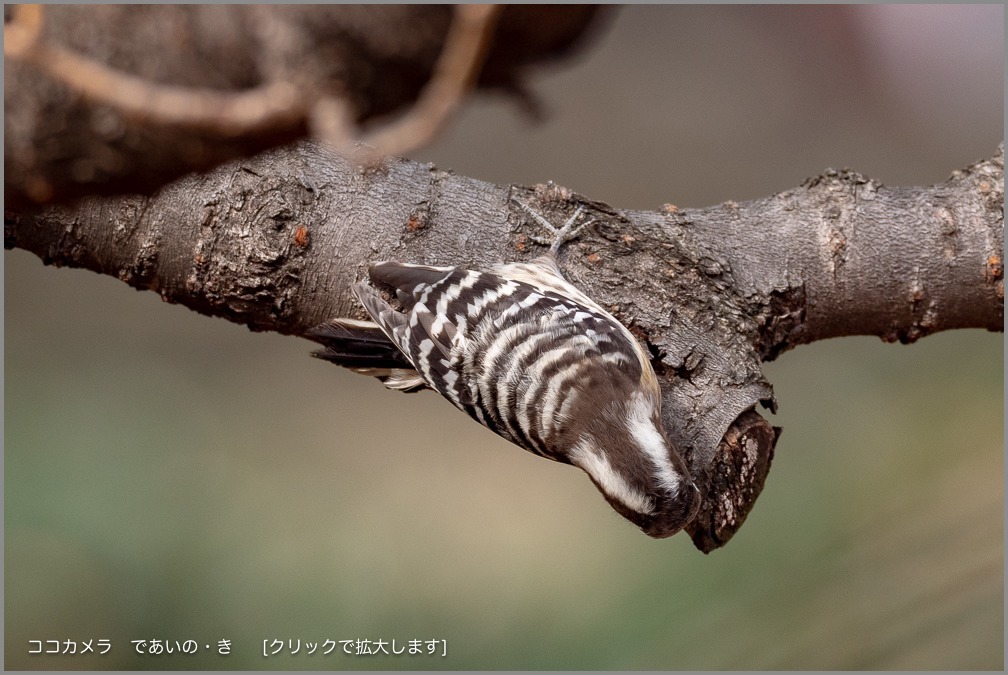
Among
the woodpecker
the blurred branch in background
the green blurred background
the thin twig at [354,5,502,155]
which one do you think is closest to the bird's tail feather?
the woodpecker

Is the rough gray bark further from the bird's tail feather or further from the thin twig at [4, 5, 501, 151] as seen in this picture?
the thin twig at [4, 5, 501, 151]

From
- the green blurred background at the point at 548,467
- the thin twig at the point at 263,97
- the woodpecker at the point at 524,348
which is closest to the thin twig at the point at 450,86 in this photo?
the thin twig at the point at 263,97

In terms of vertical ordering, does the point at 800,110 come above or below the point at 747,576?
above

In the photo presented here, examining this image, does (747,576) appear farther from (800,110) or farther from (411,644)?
(800,110)

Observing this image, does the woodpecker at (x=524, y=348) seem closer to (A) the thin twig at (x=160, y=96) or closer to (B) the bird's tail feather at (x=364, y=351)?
(B) the bird's tail feather at (x=364, y=351)

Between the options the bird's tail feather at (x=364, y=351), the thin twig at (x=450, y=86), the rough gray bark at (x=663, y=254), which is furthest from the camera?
the bird's tail feather at (x=364, y=351)

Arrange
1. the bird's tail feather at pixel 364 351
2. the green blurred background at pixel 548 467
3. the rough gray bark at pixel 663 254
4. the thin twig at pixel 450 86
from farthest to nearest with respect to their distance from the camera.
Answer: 1. the green blurred background at pixel 548 467
2. the bird's tail feather at pixel 364 351
3. the rough gray bark at pixel 663 254
4. the thin twig at pixel 450 86

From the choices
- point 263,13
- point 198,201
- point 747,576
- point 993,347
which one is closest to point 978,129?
point 993,347

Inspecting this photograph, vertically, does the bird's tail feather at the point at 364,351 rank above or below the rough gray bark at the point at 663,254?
below
